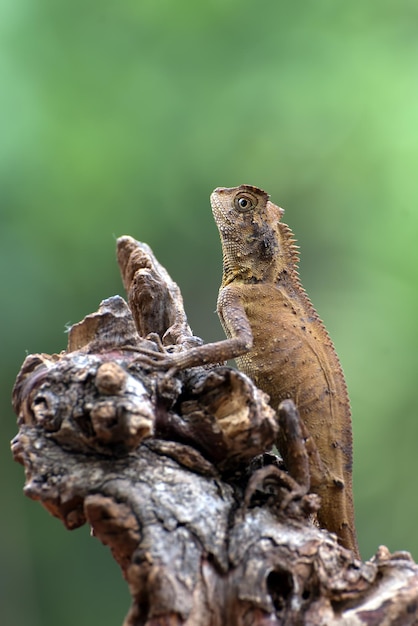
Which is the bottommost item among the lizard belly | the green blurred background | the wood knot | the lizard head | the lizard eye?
the wood knot

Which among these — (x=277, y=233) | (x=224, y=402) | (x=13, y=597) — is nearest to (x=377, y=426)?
(x=277, y=233)

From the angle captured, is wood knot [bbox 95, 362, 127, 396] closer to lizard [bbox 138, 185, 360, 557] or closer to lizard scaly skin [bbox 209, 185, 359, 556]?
lizard [bbox 138, 185, 360, 557]

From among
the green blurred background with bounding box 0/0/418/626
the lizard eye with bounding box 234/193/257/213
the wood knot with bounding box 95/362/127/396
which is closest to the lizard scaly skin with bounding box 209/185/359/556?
the lizard eye with bounding box 234/193/257/213

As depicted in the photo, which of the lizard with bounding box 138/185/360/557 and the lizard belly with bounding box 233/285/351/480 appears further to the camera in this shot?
the lizard belly with bounding box 233/285/351/480

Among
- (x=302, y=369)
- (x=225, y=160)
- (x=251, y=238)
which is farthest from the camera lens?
(x=225, y=160)

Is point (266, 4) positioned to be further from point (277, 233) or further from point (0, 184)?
point (277, 233)

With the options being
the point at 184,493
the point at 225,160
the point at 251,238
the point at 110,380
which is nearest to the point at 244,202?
the point at 251,238

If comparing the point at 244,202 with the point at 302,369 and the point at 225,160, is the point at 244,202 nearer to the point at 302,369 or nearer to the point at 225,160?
the point at 302,369
